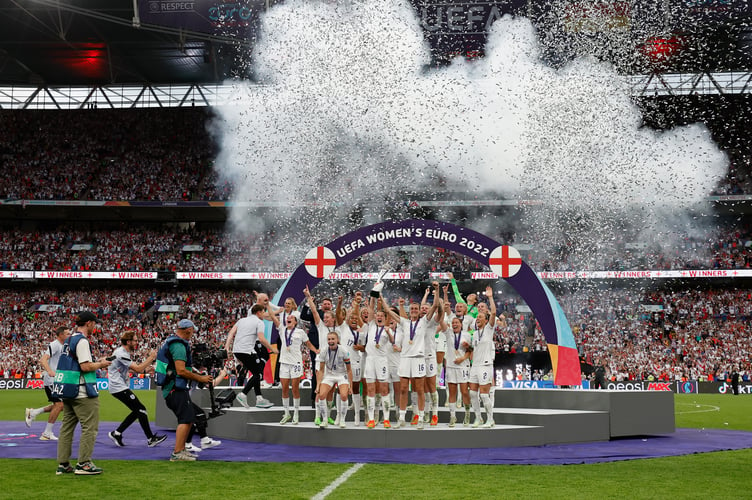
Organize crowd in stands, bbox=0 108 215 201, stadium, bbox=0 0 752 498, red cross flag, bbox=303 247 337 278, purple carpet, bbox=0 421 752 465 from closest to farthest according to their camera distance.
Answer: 1. purple carpet, bbox=0 421 752 465
2. red cross flag, bbox=303 247 337 278
3. stadium, bbox=0 0 752 498
4. crowd in stands, bbox=0 108 215 201

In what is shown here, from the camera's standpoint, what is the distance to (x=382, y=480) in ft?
31.1

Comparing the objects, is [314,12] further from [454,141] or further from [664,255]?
[664,255]

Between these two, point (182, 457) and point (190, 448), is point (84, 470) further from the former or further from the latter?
point (190, 448)

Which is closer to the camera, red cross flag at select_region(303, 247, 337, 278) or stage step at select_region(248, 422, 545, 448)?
stage step at select_region(248, 422, 545, 448)

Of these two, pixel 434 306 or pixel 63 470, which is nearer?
pixel 63 470

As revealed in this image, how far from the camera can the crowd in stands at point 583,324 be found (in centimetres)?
3822

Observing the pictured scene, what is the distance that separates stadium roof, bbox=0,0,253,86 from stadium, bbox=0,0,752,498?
0.22 m

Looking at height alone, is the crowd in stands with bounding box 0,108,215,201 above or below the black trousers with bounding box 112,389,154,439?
above

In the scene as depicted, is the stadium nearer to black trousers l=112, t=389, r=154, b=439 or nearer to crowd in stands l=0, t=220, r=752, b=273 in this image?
crowd in stands l=0, t=220, r=752, b=273

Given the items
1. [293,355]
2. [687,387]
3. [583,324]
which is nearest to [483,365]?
[293,355]

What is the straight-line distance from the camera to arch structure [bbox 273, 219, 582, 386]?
54.3ft

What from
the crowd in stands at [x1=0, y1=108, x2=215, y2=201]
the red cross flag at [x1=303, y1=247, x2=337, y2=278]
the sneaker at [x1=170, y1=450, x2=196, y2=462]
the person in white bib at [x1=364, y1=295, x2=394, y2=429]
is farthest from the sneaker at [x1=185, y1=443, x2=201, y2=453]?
the crowd in stands at [x1=0, y1=108, x2=215, y2=201]

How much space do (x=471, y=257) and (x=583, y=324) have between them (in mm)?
25201

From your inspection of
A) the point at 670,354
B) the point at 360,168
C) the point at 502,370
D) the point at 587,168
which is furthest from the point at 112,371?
the point at 360,168
